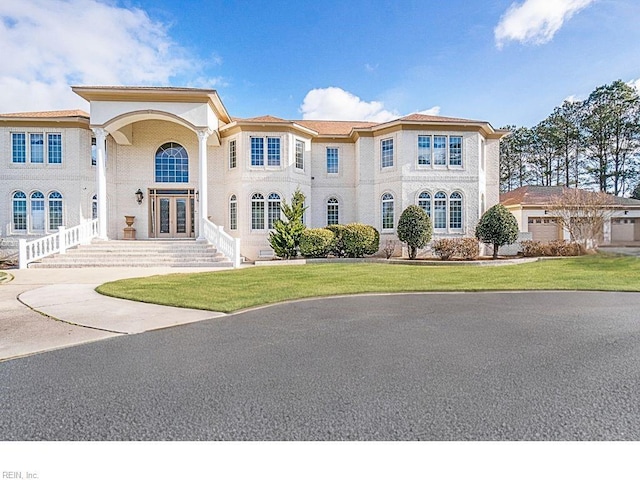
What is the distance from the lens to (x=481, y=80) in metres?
14.2

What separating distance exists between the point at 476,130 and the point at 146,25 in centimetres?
1497

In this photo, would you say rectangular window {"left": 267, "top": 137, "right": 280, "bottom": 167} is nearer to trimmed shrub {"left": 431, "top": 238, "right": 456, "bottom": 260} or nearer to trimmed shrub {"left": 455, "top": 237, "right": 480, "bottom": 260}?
trimmed shrub {"left": 431, "top": 238, "right": 456, "bottom": 260}

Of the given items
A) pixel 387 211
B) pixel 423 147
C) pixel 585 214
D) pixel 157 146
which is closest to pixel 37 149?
pixel 157 146

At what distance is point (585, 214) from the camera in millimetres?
16938

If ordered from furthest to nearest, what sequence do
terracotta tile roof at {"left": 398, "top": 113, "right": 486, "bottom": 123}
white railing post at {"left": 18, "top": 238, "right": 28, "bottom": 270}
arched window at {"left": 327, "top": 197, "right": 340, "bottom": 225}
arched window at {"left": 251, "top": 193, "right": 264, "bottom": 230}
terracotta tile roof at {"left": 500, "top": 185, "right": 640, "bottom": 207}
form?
1. terracotta tile roof at {"left": 500, "top": 185, "right": 640, "bottom": 207}
2. arched window at {"left": 327, "top": 197, "right": 340, "bottom": 225}
3. arched window at {"left": 251, "top": 193, "right": 264, "bottom": 230}
4. terracotta tile roof at {"left": 398, "top": 113, "right": 486, "bottom": 123}
5. white railing post at {"left": 18, "top": 238, "right": 28, "bottom": 270}

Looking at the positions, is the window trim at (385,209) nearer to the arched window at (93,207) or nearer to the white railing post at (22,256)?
the arched window at (93,207)

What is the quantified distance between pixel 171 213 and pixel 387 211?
1123cm

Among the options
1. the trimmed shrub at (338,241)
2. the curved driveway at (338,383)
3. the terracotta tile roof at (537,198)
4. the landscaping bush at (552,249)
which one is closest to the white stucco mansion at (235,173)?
the landscaping bush at (552,249)

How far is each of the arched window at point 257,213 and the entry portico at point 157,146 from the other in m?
2.36

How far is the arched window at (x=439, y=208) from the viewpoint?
17.6 meters

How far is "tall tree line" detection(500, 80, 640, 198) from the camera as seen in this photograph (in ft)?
102

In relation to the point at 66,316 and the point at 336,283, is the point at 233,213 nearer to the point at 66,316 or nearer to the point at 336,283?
the point at 336,283

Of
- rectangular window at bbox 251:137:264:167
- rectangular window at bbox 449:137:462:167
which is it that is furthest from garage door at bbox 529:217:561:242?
rectangular window at bbox 251:137:264:167

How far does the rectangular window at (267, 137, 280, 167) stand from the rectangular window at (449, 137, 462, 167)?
28.6 ft
